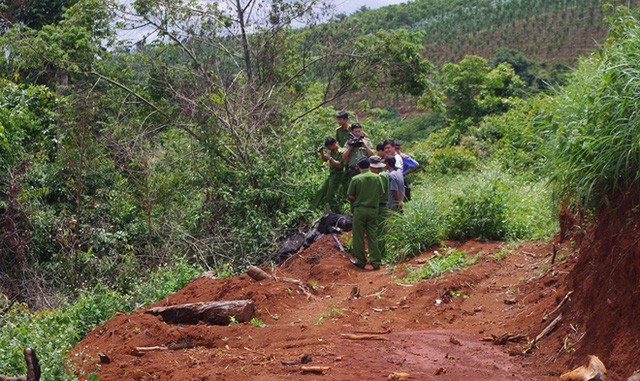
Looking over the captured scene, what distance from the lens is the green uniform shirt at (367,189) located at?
11.8 m

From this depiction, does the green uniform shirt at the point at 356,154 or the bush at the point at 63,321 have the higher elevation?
the green uniform shirt at the point at 356,154

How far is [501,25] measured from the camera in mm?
50562

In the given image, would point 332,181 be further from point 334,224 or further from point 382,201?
point 382,201

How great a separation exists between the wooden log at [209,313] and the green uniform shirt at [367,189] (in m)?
3.48

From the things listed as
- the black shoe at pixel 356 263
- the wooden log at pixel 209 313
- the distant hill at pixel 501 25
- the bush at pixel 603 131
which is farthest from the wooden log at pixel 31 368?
the distant hill at pixel 501 25

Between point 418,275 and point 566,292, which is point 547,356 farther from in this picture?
point 418,275

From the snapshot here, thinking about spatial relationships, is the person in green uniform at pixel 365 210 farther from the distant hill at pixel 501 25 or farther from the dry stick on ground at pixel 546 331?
the distant hill at pixel 501 25

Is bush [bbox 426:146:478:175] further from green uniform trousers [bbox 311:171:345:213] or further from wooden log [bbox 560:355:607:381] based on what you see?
wooden log [bbox 560:355:607:381]

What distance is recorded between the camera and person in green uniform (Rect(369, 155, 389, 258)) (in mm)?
11879

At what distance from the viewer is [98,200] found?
14.9m

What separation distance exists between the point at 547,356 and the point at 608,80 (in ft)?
7.22

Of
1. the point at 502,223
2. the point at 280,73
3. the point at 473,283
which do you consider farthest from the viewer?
the point at 280,73

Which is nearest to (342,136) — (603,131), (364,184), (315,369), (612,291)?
(364,184)

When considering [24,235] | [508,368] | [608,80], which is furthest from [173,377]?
[24,235]
